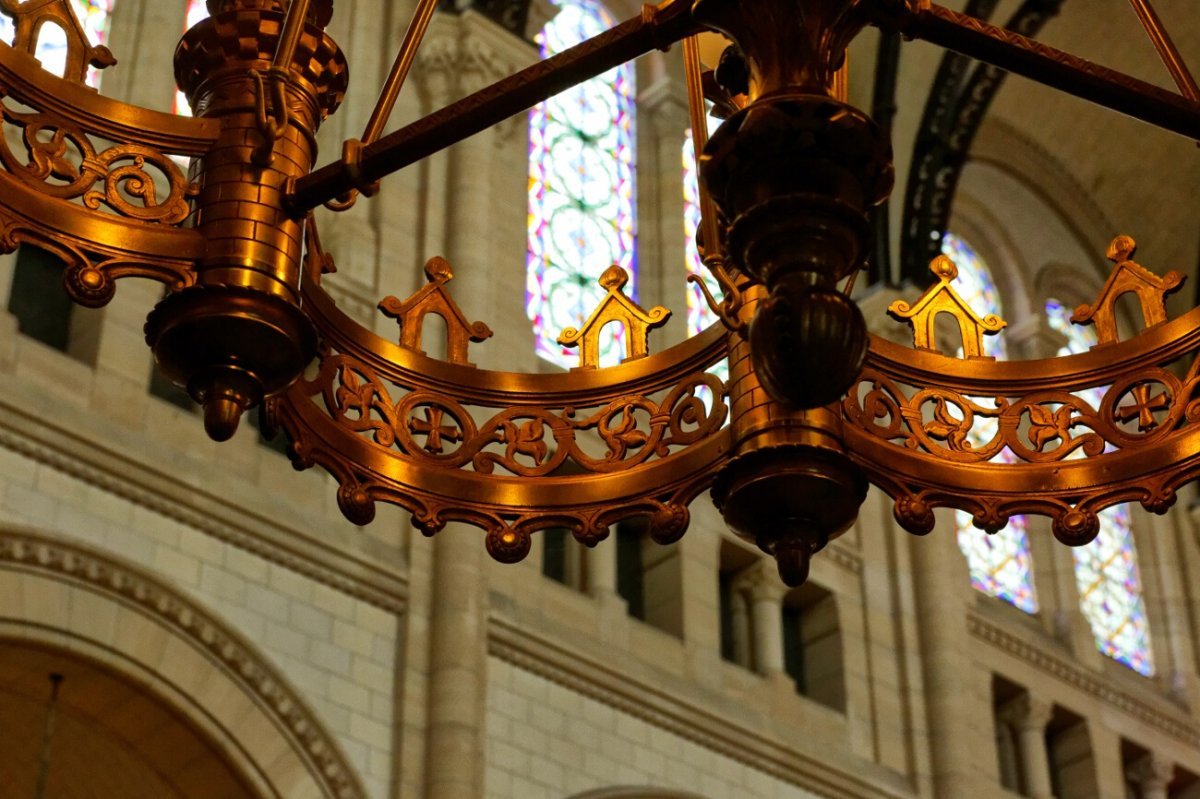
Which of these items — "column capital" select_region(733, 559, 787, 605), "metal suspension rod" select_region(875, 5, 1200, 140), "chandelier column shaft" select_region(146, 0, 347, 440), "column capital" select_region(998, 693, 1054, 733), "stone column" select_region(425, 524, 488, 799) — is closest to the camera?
"chandelier column shaft" select_region(146, 0, 347, 440)

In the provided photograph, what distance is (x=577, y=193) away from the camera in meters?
13.3

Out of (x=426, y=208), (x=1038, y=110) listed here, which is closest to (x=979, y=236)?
(x=1038, y=110)

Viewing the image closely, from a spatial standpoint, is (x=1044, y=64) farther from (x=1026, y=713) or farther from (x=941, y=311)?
(x=1026, y=713)

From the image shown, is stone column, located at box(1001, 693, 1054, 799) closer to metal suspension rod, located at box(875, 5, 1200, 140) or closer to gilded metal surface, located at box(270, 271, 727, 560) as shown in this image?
gilded metal surface, located at box(270, 271, 727, 560)

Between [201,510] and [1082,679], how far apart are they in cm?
768

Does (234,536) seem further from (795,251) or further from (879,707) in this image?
(795,251)

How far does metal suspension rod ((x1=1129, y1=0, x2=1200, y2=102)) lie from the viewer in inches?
160

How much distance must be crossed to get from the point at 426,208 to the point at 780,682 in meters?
3.48

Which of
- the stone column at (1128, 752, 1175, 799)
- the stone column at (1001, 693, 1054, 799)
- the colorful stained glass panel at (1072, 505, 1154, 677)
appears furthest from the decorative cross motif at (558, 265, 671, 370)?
the colorful stained glass panel at (1072, 505, 1154, 677)

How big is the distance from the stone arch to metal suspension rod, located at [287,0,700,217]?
5.29 metres

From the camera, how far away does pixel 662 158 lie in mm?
13914

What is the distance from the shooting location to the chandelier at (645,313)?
3.37 m

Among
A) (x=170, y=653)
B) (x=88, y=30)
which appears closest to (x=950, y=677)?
(x=170, y=653)

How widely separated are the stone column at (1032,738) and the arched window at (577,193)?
379cm
